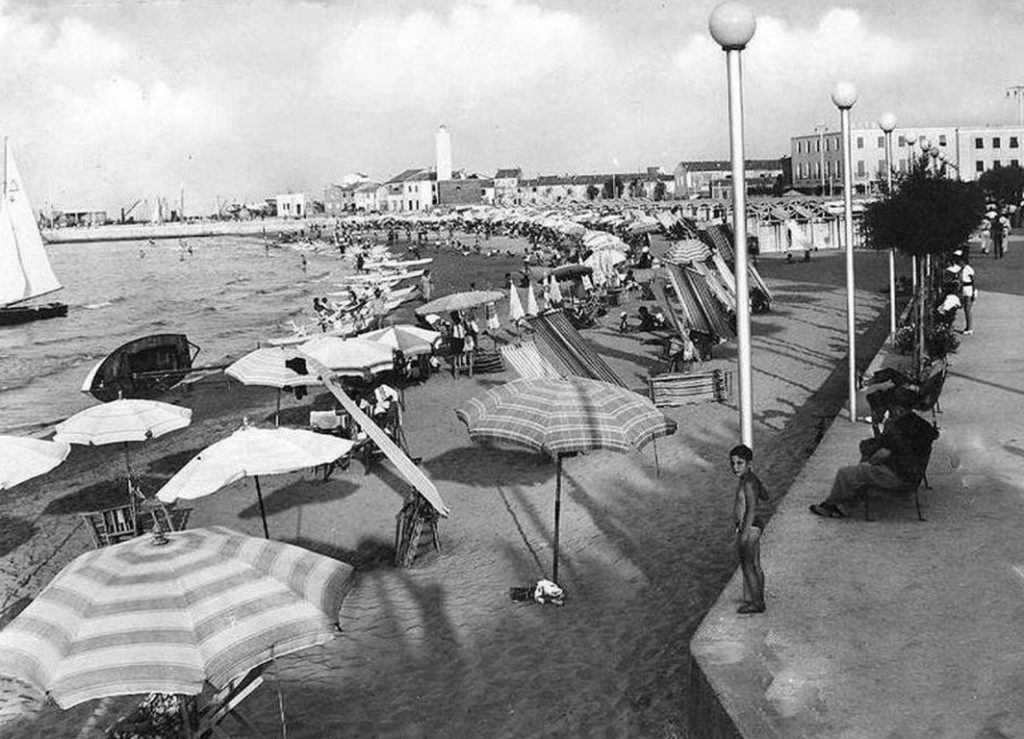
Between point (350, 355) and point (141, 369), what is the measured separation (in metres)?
11.1

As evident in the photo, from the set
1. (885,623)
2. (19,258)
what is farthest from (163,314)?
(885,623)

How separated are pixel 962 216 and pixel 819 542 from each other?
7865 mm

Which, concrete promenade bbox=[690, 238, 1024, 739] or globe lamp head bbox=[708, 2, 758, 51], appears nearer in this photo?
concrete promenade bbox=[690, 238, 1024, 739]

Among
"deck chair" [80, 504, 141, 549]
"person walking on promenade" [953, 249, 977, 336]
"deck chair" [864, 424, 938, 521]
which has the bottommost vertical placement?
"deck chair" [80, 504, 141, 549]

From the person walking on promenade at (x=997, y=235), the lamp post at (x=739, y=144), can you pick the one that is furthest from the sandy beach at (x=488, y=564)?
the person walking on promenade at (x=997, y=235)

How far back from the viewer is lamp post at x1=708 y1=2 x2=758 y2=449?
6352 mm

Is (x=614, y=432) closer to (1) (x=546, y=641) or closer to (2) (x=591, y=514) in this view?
(1) (x=546, y=641)

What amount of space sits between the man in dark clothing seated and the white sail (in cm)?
5216

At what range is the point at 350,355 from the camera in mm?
14609

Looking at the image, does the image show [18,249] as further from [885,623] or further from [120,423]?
[885,623]

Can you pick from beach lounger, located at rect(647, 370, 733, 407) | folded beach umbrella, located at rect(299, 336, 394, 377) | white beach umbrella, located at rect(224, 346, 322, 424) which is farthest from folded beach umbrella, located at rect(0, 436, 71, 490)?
Answer: beach lounger, located at rect(647, 370, 733, 407)

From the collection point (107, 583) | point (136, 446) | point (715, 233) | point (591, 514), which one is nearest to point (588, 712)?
point (107, 583)

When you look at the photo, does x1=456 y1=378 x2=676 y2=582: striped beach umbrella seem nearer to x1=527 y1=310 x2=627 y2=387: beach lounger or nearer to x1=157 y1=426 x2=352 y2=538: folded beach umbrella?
x1=157 y1=426 x2=352 y2=538: folded beach umbrella

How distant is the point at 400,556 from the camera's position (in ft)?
32.5
